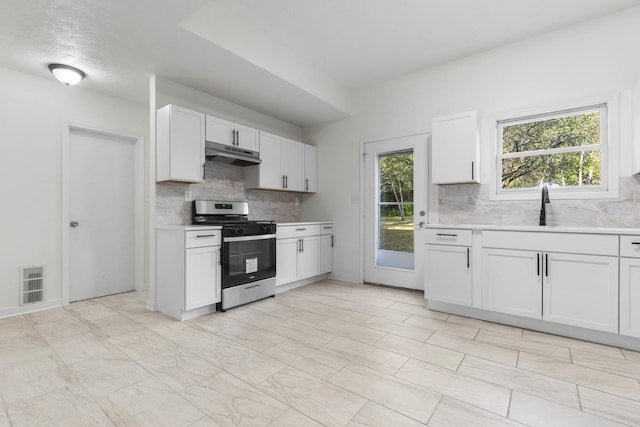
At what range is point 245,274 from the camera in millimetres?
3293

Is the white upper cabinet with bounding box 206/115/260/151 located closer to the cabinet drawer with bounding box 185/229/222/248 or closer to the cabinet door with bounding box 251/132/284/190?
the cabinet door with bounding box 251/132/284/190

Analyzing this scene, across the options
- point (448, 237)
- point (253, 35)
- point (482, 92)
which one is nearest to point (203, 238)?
point (253, 35)

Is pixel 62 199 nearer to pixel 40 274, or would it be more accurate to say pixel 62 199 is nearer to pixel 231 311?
pixel 40 274

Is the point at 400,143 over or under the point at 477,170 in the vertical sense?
over

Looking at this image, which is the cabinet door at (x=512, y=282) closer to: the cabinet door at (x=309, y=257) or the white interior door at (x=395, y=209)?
the white interior door at (x=395, y=209)

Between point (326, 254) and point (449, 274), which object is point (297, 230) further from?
point (449, 274)

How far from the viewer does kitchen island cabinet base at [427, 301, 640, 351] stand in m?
2.25

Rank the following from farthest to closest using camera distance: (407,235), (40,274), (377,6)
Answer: (407,235) < (40,274) < (377,6)

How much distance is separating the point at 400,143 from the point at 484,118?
99 cm

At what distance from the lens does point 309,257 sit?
13.8 ft

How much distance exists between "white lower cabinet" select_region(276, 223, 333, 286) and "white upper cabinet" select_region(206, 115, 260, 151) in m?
1.11

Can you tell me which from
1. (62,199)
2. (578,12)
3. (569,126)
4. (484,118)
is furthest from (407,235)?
(62,199)

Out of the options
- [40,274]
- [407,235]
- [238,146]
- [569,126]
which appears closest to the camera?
[569,126]

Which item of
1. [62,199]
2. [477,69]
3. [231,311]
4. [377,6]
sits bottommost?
[231,311]
